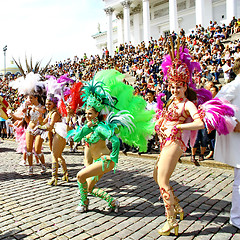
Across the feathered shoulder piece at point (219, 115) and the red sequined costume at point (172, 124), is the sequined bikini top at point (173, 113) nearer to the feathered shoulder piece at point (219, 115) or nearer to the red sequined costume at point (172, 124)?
the red sequined costume at point (172, 124)

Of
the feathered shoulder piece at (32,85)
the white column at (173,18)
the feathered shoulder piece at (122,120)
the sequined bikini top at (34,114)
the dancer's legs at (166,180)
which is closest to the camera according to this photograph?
the dancer's legs at (166,180)

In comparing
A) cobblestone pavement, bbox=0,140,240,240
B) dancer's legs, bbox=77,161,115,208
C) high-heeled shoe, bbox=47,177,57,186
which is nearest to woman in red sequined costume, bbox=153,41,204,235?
cobblestone pavement, bbox=0,140,240,240

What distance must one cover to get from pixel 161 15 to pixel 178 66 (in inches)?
1556

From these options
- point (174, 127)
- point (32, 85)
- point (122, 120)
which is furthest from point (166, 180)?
point (32, 85)

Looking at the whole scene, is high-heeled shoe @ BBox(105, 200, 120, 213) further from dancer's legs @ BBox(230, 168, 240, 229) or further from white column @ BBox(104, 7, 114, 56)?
white column @ BBox(104, 7, 114, 56)

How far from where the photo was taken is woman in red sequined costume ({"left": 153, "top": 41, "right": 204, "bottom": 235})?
3.06m

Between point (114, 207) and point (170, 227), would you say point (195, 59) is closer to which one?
point (114, 207)

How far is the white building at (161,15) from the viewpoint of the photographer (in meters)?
30.1

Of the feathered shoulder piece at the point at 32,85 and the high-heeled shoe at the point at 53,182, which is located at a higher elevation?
the feathered shoulder piece at the point at 32,85

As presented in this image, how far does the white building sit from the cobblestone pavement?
27516 mm

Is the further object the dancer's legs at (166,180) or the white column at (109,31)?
the white column at (109,31)

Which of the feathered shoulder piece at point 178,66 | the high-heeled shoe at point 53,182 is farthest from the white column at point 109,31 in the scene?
the feathered shoulder piece at point 178,66

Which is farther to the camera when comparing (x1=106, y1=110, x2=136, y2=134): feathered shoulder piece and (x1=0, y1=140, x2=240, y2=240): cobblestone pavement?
(x1=106, y1=110, x2=136, y2=134): feathered shoulder piece

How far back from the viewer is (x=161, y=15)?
38.9m
